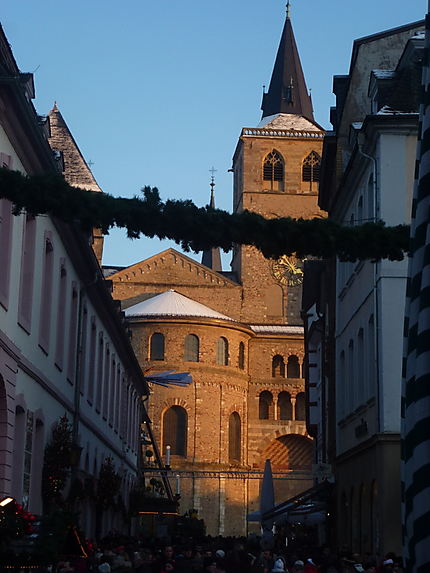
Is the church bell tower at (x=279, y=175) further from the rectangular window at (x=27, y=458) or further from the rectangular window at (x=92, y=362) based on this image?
the rectangular window at (x=27, y=458)

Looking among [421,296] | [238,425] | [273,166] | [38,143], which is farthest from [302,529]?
[421,296]

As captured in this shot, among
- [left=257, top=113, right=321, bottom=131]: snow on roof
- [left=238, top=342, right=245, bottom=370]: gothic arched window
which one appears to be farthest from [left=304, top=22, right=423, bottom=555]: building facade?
[left=257, top=113, right=321, bottom=131]: snow on roof

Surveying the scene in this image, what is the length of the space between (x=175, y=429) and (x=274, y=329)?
11150 mm

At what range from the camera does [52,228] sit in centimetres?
2181

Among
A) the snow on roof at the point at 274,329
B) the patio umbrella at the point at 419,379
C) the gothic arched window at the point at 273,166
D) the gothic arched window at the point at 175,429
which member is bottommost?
the patio umbrella at the point at 419,379

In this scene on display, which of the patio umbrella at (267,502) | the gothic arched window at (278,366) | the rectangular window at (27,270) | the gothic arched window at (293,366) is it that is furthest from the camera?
the gothic arched window at (293,366)

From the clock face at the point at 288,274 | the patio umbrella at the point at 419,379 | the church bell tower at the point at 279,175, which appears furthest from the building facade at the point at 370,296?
the clock face at the point at 288,274

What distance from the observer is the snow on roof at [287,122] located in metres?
88.1

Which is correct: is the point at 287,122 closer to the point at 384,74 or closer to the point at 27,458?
the point at 384,74

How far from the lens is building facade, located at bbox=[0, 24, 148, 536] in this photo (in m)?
17.0

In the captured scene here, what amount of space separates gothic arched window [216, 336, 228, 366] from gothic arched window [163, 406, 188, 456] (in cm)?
418

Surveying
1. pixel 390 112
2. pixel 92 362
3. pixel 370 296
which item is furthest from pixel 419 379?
pixel 92 362

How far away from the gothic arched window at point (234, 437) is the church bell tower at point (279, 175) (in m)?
8.42

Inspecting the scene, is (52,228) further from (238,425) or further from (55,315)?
(238,425)
